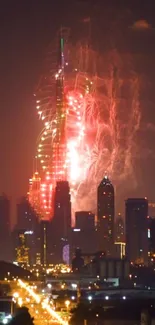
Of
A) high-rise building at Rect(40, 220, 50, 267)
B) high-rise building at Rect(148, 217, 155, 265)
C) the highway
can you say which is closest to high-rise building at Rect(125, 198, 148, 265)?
high-rise building at Rect(148, 217, 155, 265)

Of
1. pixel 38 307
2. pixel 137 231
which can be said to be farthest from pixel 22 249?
pixel 38 307

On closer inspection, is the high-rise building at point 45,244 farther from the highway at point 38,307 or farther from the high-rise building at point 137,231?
the highway at point 38,307

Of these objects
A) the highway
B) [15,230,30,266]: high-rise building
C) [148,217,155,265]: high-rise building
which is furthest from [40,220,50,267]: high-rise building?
the highway

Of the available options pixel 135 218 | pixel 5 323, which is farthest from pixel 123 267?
pixel 5 323

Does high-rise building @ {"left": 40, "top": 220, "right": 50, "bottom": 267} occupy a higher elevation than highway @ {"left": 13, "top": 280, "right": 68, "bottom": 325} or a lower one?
higher

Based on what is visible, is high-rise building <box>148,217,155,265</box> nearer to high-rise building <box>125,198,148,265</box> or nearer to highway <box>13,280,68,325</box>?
high-rise building <box>125,198,148,265</box>

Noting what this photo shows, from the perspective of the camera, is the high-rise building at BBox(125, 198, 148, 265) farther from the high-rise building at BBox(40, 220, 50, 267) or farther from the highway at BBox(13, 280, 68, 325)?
the highway at BBox(13, 280, 68, 325)

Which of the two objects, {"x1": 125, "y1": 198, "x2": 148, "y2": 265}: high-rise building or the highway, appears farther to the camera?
{"x1": 125, "y1": 198, "x2": 148, "y2": 265}: high-rise building

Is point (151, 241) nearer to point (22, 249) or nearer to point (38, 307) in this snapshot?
point (22, 249)
